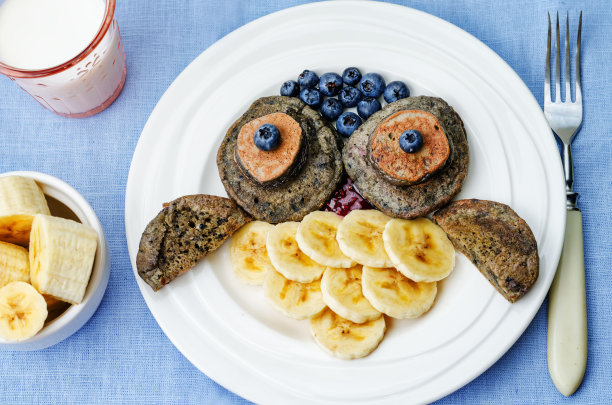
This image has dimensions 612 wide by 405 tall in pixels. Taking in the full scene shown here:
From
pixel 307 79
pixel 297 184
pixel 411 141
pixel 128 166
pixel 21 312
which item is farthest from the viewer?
pixel 128 166

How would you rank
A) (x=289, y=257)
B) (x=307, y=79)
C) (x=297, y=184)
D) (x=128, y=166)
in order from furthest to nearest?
(x=128, y=166) < (x=307, y=79) < (x=297, y=184) < (x=289, y=257)

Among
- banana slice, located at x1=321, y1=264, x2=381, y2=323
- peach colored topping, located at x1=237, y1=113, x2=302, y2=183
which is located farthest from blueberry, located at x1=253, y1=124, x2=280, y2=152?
banana slice, located at x1=321, y1=264, x2=381, y2=323

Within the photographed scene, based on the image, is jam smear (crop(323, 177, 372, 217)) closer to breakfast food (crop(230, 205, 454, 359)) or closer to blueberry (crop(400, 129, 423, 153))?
breakfast food (crop(230, 205, 454, 359))

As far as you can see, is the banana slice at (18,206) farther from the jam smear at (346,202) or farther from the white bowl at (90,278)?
the jam smear at (346,202)

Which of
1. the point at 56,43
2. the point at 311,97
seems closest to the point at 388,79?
the point at 311,97

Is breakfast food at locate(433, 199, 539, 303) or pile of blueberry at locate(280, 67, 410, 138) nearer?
breakfast food at locate(433, 199, 539, 303)

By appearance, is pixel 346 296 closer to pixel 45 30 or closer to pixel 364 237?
pixel 364 237
